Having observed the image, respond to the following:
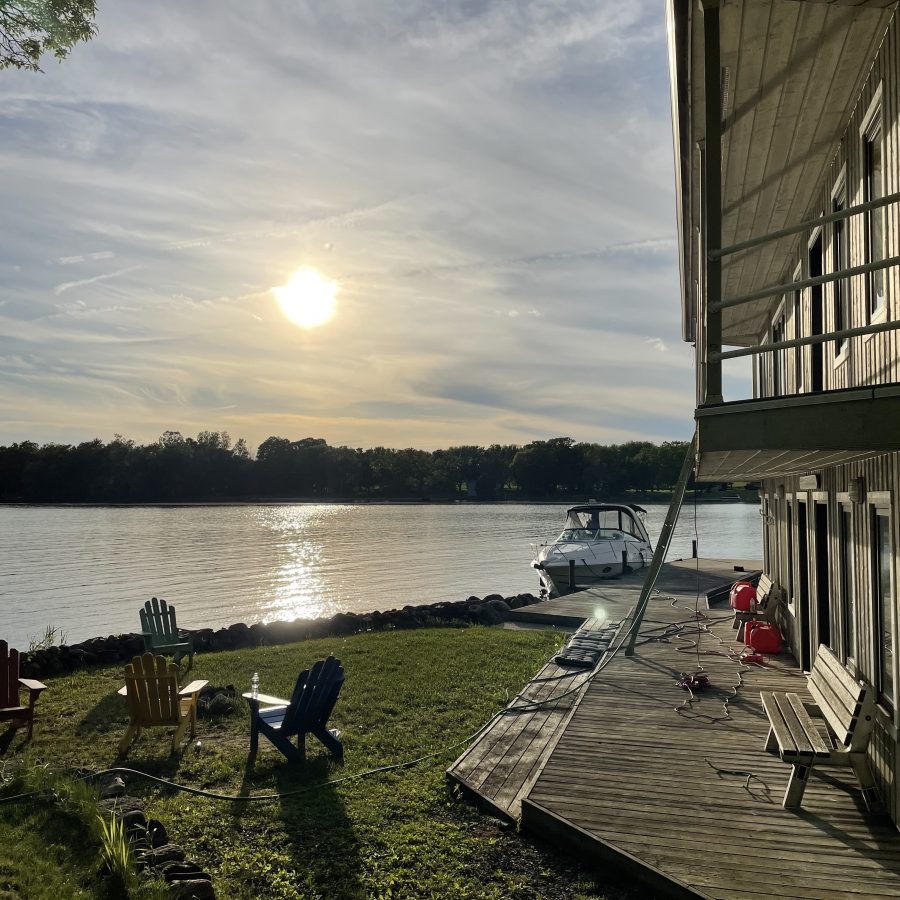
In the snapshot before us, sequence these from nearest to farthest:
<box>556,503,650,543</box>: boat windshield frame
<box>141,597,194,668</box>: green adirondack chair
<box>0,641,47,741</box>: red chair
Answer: <box>0,641,47,741</box>: red chair < <box>141,597,194,668</box>: green adirondack chair < <box>556,503,650,543</box>: boat windshield frame

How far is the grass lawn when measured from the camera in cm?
531

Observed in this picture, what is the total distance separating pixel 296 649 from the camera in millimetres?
14820

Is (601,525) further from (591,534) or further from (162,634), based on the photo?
(162,634)

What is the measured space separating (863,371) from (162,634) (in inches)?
444

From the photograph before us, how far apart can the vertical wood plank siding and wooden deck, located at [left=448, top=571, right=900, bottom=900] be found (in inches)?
25.3

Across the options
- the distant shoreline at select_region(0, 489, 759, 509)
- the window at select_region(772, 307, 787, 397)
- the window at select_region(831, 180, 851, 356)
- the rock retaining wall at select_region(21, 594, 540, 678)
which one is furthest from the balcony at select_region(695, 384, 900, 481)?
the distant shoreline at select_region(0, 489, 759, 509)

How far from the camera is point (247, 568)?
3716 cm

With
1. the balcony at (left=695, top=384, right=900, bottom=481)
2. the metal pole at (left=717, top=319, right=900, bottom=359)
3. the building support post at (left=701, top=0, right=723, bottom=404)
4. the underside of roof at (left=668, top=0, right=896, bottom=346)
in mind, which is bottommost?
the balcony at (left=695, top=384, right=900, bottom=481)

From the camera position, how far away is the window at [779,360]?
12.2 m

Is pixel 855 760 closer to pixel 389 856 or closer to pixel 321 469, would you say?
pixel 389 856

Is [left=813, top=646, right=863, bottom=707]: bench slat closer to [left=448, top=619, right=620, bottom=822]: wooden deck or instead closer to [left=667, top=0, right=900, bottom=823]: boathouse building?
[left=667, top=0, right=900, bottom=823]: boathouse building

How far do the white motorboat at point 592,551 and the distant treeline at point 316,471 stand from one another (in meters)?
85.3

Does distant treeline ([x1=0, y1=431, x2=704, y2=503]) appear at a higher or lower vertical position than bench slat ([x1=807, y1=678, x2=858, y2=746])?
higher

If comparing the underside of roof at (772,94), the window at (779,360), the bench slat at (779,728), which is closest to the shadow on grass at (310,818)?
the bench slat at (779,728)
